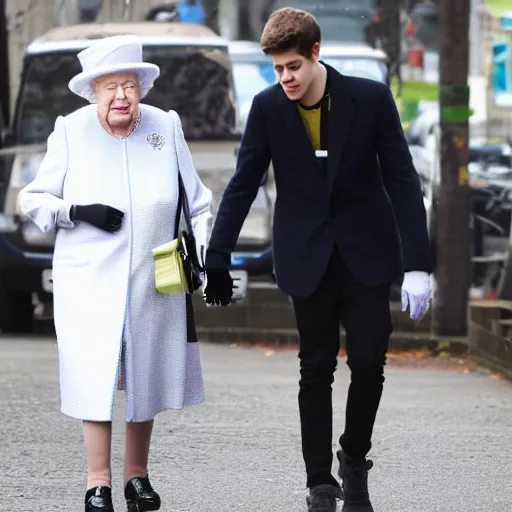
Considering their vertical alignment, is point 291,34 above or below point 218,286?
above

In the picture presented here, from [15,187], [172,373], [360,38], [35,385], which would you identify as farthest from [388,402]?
[360,38]

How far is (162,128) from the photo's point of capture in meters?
6.33

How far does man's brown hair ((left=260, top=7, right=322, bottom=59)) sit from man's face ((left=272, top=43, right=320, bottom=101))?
0.7 inches

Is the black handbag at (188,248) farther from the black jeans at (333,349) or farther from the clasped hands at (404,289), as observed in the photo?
the black jeans at (333,349)

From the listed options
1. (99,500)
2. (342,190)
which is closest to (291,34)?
(342,190)

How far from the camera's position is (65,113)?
50.7 feet

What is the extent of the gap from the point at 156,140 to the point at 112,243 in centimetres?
40

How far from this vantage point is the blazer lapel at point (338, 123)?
19.9ft

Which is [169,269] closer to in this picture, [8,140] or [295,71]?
[295,71]

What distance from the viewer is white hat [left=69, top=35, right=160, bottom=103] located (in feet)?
20.2

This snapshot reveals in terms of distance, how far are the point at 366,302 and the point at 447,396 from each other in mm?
4586

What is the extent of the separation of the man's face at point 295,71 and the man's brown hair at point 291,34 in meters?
0.02

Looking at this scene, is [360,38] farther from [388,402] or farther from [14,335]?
[388,402]

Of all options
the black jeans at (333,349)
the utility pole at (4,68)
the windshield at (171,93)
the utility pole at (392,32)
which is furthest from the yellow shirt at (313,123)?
the utility pole at (392,32)
